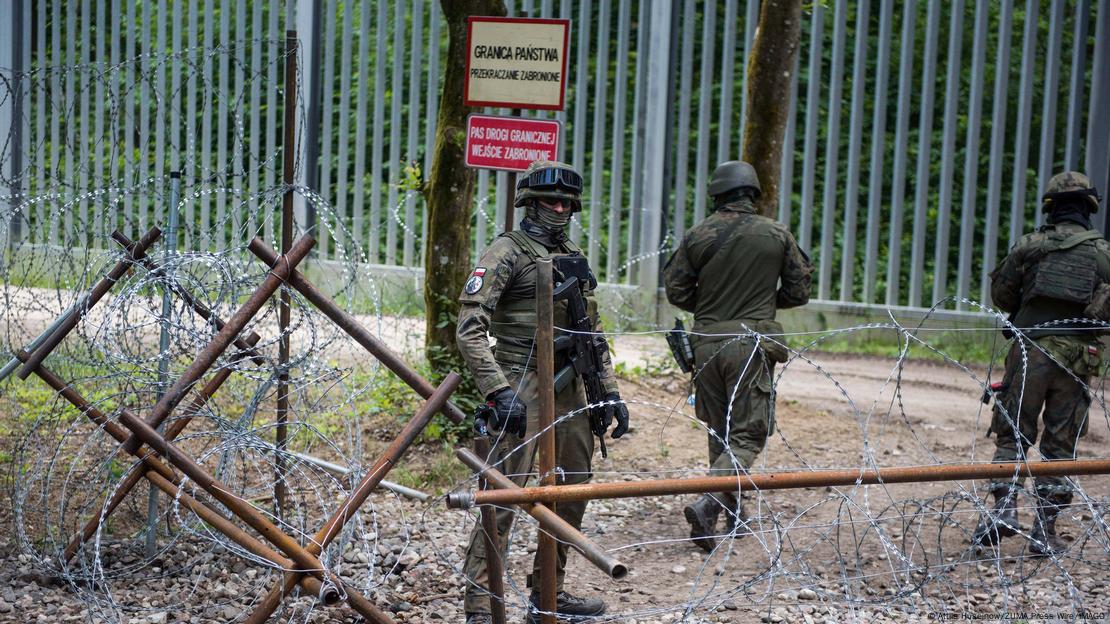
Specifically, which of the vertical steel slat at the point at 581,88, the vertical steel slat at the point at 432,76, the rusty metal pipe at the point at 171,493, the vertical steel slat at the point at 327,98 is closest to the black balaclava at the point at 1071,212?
the rusty metal pipe at the point at 171,493

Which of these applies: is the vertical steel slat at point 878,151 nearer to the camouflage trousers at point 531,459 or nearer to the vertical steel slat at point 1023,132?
the vertical steel slat at point 1023,132

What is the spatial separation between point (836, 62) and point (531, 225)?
290 inches

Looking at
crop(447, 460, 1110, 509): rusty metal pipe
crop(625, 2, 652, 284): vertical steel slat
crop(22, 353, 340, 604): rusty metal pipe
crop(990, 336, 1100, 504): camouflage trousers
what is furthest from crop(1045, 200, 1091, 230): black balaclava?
crop(625, 2, 652, 284): vertical steel slat

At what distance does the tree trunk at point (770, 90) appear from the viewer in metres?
7.60

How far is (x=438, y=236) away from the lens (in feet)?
23.8

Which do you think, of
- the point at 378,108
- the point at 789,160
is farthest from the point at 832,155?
the point at 378,108

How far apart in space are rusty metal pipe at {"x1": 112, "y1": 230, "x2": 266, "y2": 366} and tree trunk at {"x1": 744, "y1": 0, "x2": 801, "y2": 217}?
387 cm

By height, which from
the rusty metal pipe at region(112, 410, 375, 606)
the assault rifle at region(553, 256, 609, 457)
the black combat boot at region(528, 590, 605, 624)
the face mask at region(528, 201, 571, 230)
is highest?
the face mask at region(528, 201, 571, 230)

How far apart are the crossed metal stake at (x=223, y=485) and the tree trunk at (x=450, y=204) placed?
2664mm

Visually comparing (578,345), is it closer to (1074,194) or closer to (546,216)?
(546,216)

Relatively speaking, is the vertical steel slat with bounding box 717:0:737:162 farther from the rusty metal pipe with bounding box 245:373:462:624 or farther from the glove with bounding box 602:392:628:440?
the rusty metal pipe with bounding box 245:373:462:624

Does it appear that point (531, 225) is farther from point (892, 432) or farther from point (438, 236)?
point (892, 432)

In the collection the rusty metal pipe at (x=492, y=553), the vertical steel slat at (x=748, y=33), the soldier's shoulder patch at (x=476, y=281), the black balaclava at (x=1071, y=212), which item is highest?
the vertical steel slat at (x=748, y=33)

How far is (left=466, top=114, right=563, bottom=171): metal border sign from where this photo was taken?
243 inches
